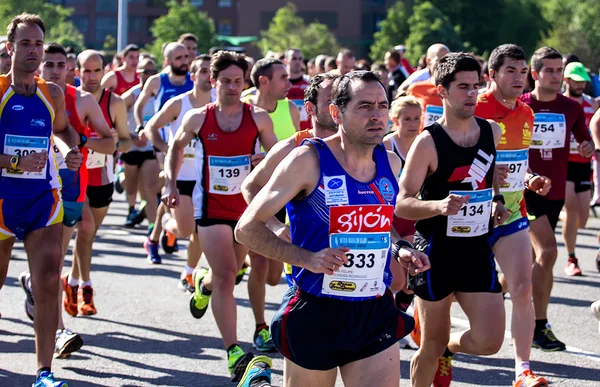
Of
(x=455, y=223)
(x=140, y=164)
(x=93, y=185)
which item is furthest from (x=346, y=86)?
(x=140, y=164)

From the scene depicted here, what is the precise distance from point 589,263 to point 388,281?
7.92 meters

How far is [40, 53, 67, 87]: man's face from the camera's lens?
26.4ft

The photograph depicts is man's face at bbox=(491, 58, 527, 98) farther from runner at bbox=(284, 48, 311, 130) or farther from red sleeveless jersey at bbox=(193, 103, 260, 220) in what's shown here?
runner at bbox=(284, 48, 311, 130)

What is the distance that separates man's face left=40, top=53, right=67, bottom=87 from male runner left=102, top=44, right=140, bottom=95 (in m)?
6.41

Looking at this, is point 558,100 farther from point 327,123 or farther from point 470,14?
point 470,14

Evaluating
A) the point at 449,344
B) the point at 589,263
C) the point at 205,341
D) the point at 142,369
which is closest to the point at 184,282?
the point at 205,341

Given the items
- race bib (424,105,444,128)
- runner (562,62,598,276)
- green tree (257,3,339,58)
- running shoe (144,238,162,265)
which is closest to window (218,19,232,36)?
green tree (257,3,339,58)

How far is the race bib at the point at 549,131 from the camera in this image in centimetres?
828

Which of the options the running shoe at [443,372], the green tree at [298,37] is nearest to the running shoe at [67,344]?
the running shoe at [443,372]

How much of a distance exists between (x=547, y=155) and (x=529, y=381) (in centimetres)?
257

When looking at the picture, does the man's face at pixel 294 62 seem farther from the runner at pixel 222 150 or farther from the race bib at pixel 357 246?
the race bib at pixel 357 246

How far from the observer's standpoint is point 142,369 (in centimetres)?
720

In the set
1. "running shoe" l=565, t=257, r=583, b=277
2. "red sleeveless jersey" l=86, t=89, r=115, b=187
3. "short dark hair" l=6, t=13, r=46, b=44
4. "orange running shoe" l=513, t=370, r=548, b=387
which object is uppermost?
"short dark hair" l=6, t=13, r=46, b=44

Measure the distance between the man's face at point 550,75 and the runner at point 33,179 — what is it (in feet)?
11.5
